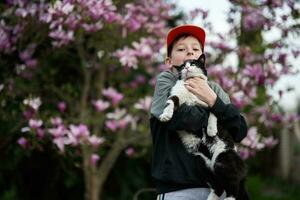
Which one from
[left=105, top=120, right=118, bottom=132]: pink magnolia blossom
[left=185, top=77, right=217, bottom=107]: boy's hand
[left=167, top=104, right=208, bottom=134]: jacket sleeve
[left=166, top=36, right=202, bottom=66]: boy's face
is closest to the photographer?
[left=167, top=104, right=208, bottom=134]: jacket sleeve

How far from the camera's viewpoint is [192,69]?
2.51 metres

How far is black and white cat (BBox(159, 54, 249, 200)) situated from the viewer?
7.76 ft

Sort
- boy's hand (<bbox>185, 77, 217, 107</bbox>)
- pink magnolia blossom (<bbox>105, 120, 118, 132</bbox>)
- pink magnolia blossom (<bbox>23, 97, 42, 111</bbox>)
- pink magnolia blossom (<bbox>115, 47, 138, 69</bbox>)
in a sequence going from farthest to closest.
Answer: pink magnolia blossom (<bbox>105, 120, 118, 132</bbox>)
pink magnolia blossom (<bbox>115, 47, 138, 69</bbox>)
pink magnolia blossom (<bbox>23, 97, 42, 111</bbox>)
boy's hand (<bbox>185, 77, 217, 107</bbox>)

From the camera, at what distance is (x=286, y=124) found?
538cm

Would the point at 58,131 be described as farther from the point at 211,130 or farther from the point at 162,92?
the point at 211,130

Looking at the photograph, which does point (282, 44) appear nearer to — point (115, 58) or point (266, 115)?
point (266, 115)

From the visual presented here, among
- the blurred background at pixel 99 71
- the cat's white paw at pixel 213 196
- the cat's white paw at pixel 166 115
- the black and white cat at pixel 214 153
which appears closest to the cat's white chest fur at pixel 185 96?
the black and white cat at pixel 214 153

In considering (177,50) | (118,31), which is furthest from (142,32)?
(177,50)

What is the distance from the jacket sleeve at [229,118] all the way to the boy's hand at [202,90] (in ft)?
0.10

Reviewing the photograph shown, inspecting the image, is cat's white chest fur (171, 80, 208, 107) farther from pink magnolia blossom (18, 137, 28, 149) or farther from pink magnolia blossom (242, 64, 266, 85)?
pink magnolia blossom (242, 64, 266, 85)

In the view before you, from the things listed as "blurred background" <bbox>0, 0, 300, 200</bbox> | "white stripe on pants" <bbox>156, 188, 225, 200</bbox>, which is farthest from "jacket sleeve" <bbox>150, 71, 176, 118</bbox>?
"blurred background" <bbox>0, 0, 300, 200</bbox>

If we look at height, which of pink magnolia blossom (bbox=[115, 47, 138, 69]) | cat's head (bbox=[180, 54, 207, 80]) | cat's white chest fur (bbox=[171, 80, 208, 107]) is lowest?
cat's white chest fur (bbox=[171, 80, 208, 107])

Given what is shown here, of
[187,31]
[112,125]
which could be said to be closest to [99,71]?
[112,125]

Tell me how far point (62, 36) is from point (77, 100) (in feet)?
3.84
